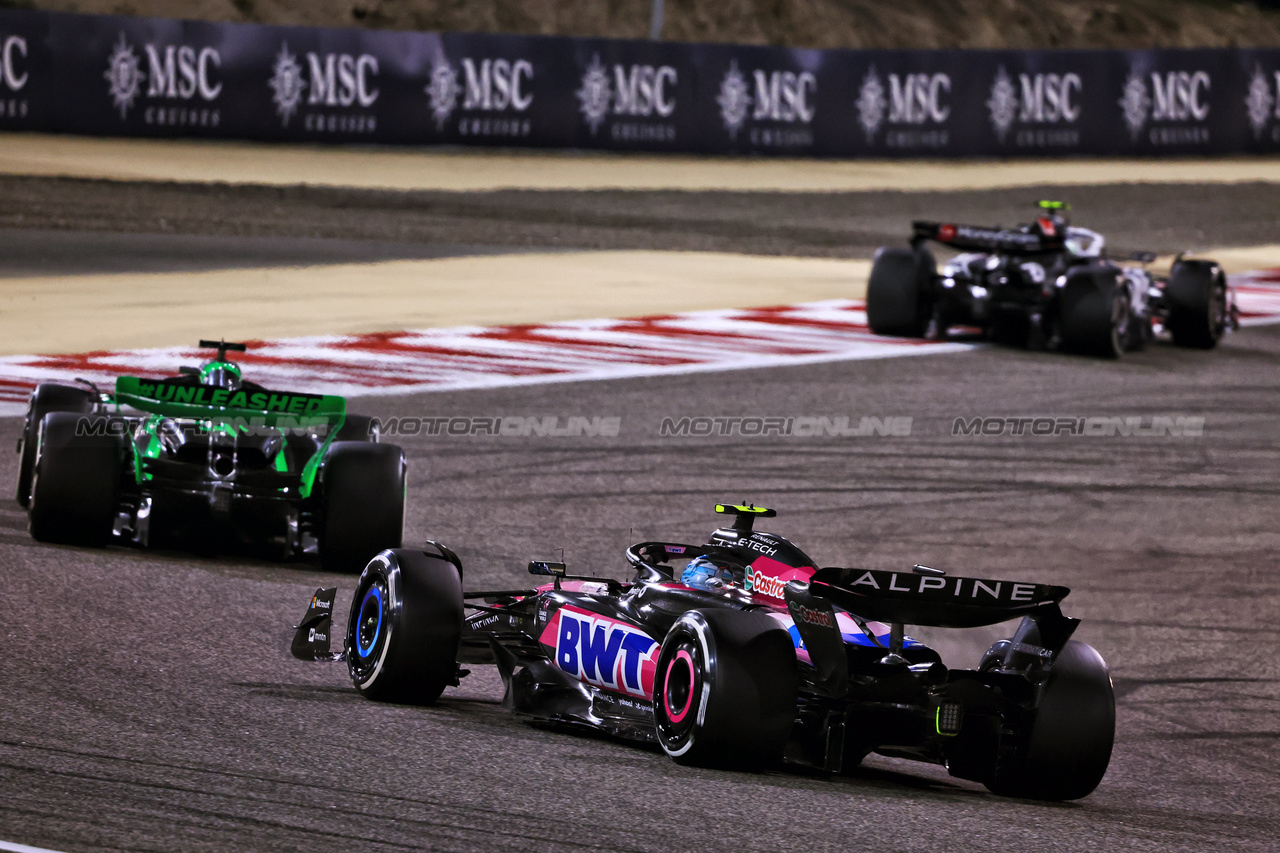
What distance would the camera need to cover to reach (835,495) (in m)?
11.8

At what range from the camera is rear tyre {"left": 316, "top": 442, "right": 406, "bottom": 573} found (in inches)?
374

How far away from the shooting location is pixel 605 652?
6.80m

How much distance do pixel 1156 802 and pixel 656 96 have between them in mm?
27066

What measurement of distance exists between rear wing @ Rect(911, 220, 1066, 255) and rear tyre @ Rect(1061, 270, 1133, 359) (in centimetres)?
39

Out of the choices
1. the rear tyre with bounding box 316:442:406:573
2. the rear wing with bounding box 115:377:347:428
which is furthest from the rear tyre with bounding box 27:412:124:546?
the rear tyre with bounding box 316:442:406:573

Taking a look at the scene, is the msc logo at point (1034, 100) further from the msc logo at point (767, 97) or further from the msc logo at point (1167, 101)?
the msc logo at point (767, 97)

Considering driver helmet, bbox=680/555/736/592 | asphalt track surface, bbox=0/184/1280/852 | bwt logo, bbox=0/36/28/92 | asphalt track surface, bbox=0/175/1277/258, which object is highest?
bwt logo, bbox=0/36/28/92

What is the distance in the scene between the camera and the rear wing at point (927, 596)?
238 inches

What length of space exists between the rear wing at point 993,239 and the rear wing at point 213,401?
8.18 metres

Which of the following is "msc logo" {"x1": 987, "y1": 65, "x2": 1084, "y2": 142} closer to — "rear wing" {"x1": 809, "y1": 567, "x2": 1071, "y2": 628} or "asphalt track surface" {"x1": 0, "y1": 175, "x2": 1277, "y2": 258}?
"asphalt track surface" {"x1": 0, "y1": 175, "x2": 1277, "y2": 258}

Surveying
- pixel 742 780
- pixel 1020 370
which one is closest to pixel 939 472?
pixel 1020 370

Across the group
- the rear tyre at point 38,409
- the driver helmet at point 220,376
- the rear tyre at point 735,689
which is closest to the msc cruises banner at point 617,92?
the rear tyre at point 38,409

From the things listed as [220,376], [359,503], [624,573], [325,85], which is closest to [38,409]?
[220,376]

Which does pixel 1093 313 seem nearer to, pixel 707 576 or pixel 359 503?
pixel 359 503
